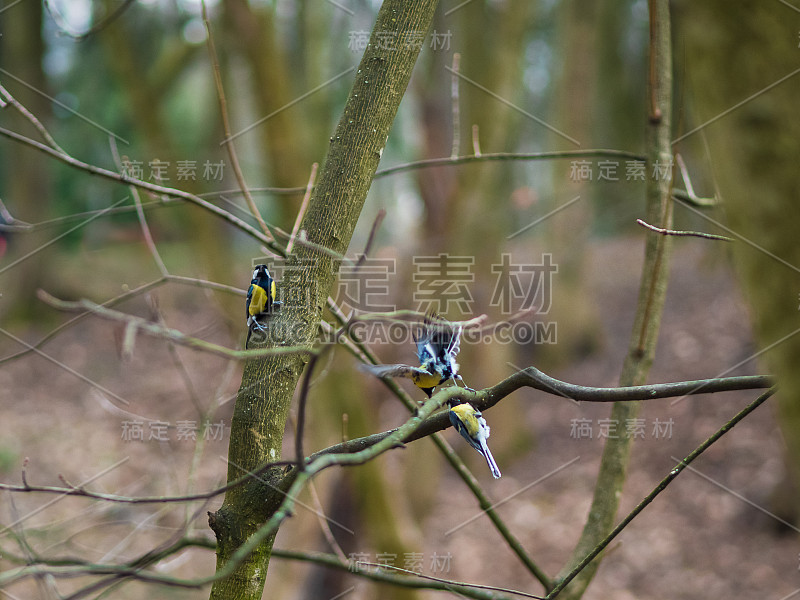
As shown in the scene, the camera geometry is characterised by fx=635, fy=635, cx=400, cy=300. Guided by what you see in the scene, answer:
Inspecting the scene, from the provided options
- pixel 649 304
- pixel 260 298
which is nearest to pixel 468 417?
pixel 260 298

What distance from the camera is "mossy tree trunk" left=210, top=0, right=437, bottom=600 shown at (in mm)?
1430

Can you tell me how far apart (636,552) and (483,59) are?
5891mm

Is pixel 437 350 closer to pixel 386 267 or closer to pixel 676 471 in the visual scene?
pixel 676 471

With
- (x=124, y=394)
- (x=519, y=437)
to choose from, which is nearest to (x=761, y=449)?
(x=519, y=437)

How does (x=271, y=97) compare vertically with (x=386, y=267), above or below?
above

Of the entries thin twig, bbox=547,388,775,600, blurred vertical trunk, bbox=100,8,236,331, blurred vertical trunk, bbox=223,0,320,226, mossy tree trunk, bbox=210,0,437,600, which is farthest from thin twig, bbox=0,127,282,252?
blurred vertical trunk, bbox=100,8,236,331

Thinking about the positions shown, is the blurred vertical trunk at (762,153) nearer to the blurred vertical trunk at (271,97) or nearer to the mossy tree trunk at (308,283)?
the mossy tree trunk at (308,283)

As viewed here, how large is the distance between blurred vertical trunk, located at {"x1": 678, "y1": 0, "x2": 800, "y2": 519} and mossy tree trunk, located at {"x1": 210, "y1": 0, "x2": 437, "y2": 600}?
0.79 metres

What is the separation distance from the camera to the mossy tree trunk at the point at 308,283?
1.43 meters

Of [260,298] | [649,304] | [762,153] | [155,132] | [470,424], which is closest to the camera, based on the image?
[762,153]

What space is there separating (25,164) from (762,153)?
38.5 ft

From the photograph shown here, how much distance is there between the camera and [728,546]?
5.25 meters

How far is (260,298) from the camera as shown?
5.59 ft

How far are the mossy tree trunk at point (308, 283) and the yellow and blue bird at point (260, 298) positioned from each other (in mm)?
147
